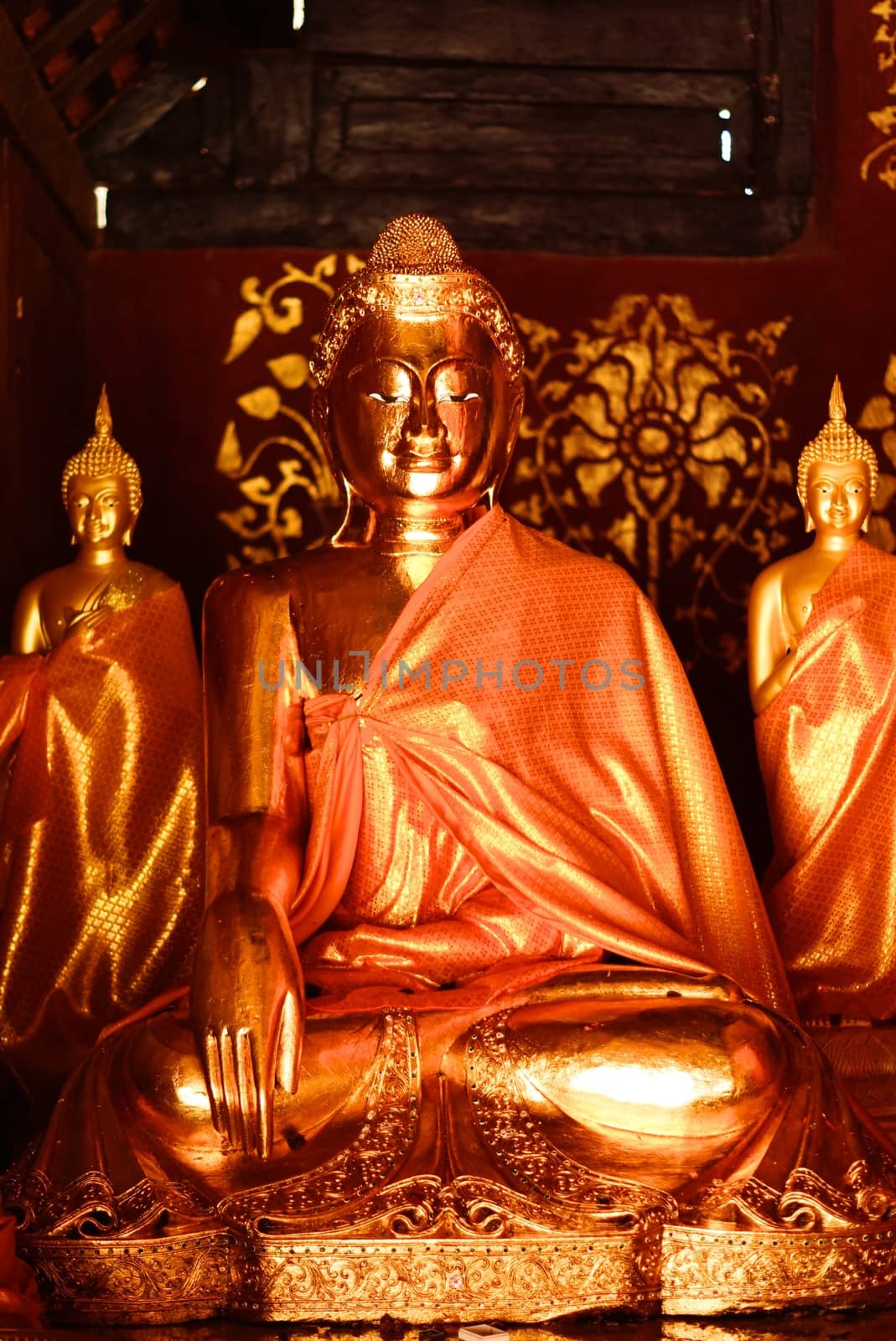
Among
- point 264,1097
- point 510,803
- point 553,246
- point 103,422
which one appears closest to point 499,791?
point 510,803

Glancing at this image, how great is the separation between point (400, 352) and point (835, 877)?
1.10 metres

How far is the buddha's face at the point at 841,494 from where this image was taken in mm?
3418

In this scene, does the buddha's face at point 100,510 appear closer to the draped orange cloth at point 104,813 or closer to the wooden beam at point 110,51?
the draped orange cloth at point 104,813

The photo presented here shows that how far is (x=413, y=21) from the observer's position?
408 cm

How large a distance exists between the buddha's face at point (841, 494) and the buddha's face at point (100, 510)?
1187 millimetres

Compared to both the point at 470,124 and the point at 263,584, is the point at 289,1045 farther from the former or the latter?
the point at 470,124

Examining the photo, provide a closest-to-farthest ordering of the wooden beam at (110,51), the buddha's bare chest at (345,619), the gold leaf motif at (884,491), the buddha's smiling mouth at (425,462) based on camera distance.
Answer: the buddha's bare chest at (345,619) < the buddha's smiling mouth at (425,462) < the wooden beam at (110,51) < the gold leaf motif at (884,491)

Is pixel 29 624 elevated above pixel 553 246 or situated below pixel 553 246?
below

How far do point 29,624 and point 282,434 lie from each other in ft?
2.82

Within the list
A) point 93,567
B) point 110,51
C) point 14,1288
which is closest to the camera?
point 14,1288

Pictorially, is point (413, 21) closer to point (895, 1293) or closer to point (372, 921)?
point (372, 921)

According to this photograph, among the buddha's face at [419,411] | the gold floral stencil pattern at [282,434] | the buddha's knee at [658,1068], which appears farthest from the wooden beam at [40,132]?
the buddha's knee at [658,1068]

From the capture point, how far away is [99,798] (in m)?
3.23

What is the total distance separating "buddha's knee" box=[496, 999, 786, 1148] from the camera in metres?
2.43
